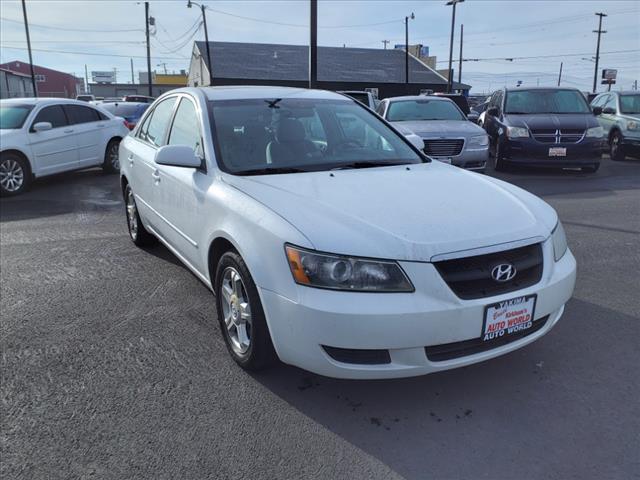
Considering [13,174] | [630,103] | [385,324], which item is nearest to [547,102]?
[630,103]

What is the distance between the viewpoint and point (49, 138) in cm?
976

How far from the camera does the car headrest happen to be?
3.79m

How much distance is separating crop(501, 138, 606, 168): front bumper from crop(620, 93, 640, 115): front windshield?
3.35 m

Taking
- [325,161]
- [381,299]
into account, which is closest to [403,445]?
[381,299]

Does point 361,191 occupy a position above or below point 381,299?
above

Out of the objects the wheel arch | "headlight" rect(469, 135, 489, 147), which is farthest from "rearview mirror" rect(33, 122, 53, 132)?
"headlight" rect(469, 135, 489, 147)

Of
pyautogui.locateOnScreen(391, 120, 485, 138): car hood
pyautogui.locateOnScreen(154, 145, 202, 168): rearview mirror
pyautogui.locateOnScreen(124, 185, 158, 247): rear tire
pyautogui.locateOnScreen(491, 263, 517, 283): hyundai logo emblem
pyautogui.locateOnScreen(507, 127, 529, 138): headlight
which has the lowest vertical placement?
pyautogui.locateOnScreen(124, 185, 158, 247): rear tire

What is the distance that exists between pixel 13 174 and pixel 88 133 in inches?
72.9

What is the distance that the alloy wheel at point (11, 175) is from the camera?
9062 mm

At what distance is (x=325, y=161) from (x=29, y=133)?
7.75 m

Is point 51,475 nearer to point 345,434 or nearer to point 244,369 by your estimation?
point 244,369

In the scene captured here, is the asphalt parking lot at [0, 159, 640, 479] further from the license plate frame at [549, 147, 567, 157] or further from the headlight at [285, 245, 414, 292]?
the license plate frame at [549, 147, 567, 157]

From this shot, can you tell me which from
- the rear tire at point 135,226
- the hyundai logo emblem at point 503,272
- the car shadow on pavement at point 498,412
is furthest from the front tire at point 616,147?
the hyundai logo emblem at point 503,272

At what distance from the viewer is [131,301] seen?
14.0ft
